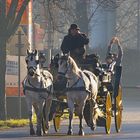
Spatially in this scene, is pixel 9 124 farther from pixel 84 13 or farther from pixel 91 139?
pixel 84 13

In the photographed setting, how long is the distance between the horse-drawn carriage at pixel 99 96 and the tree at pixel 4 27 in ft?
14.8

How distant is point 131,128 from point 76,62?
4.08 metres

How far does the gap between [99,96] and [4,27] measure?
5.18 metres

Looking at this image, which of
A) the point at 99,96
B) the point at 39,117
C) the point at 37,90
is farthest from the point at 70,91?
the point at 99,96

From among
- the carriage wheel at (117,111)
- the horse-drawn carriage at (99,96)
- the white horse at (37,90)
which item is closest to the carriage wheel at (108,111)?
the horse-drawn carriage at (99,96)

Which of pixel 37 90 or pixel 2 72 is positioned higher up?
pixel 2 72

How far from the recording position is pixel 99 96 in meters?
21.1

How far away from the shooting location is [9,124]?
24.3 m

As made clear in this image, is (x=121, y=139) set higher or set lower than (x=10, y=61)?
lower

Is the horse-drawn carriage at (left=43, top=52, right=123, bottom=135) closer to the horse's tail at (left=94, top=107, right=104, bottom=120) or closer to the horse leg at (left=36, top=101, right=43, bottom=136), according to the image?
the horse's tail at (left=94, top=107, right=104, bottom=120)

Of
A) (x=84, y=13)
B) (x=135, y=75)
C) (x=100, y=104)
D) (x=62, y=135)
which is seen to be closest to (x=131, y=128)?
(x=100, y=104)

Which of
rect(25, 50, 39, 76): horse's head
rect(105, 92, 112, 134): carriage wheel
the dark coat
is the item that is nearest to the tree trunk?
the dark coat

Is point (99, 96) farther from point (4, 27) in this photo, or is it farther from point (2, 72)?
point (2, 72)

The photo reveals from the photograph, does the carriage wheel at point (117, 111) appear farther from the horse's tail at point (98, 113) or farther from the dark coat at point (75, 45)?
the dark coat at point (75, 45)
